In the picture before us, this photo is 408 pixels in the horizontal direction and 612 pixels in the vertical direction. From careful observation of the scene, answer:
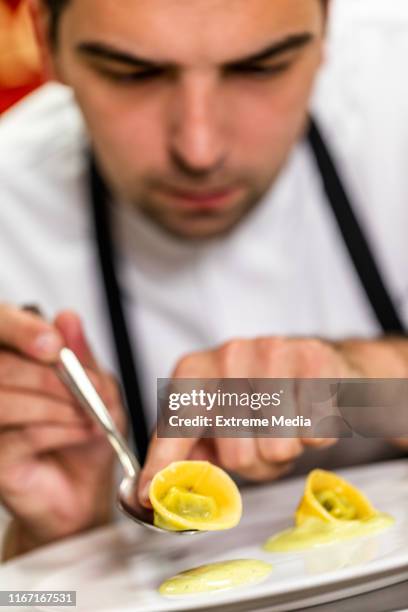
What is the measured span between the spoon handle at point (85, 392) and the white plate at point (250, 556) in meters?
0.06

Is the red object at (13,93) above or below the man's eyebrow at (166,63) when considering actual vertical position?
below

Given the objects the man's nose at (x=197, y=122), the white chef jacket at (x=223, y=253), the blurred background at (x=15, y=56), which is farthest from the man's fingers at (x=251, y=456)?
the blurred background at (x=15, y=56)

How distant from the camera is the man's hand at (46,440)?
1.70 ft

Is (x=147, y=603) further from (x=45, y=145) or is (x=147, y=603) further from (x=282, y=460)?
(x=45, y=145)

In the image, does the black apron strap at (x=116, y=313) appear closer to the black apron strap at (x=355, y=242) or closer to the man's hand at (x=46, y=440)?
the man's hand at (x=46, y=440)

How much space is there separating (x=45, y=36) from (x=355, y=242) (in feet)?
1.10

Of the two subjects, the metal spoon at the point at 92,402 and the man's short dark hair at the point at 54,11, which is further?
the man's short dark hair at the point at 54,11

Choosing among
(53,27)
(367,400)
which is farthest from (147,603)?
(53,27)

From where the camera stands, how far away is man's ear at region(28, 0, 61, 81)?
70 centimetres

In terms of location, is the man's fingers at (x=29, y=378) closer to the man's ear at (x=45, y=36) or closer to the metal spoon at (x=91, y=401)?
the metal spoon at (x=91, y=401)

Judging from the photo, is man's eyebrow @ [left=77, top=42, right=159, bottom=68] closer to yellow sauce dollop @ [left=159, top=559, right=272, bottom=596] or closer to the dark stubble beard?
the dark stubble beard

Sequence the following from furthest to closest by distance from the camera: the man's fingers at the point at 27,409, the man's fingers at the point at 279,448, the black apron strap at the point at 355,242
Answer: the black apron strap at the point at 355,242, the man's fingers at the point at 27,409, the man's fingers at the point at 279,448

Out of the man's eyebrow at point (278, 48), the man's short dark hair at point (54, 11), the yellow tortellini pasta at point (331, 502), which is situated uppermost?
the man's short dark hair at point (54, 11)

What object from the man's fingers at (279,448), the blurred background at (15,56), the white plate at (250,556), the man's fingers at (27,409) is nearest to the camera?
the white plate at (250,556)
